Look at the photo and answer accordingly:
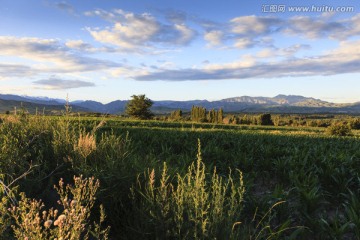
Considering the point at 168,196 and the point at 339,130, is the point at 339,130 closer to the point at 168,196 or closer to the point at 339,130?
the point at 339,130

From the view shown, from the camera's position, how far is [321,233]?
4.71m

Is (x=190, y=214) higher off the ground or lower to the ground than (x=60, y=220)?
lower

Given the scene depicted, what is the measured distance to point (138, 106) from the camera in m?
56.3

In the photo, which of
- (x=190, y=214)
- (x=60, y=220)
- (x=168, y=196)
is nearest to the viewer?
(x=60, y=220)

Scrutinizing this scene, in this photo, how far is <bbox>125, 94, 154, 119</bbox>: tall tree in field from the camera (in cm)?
5592

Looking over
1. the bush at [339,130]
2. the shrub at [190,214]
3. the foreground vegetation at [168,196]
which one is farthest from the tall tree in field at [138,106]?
the shrub at [190,214]

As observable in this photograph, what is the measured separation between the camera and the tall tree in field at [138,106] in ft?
183

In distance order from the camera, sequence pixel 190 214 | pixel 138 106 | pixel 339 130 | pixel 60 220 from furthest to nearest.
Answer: pixel 138 106, pixel 339 130, pixel 190 214, pixel 60 220

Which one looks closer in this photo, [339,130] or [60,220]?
[60,220]

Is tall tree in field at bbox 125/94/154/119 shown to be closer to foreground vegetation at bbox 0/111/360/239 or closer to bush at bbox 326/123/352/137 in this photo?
bush at bbox 326/123/352/137

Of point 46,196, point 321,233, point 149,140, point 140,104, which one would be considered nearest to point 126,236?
A: point 46,196

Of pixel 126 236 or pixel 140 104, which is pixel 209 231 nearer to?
pixel 126 236

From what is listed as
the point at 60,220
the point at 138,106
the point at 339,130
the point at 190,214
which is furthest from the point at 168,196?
the point at 138,106

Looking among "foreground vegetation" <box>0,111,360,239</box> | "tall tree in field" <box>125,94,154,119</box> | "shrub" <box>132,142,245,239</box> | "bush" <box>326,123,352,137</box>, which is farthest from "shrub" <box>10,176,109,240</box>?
"tall tree in field" <box>125,94,154,119</box>
